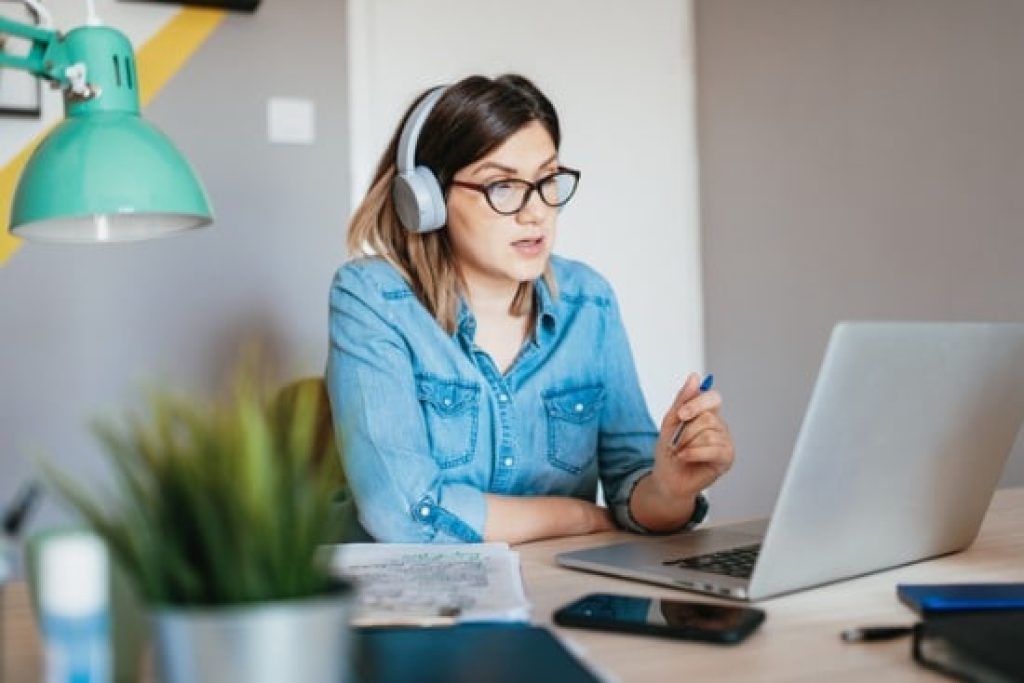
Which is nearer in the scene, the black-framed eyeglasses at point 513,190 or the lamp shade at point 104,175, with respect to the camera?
the lamp shade at point 104,175

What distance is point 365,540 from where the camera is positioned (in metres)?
1.39

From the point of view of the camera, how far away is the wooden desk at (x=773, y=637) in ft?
2.19

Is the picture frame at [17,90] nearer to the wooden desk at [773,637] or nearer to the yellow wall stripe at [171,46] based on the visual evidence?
the yellow wall stripe at [171,46]

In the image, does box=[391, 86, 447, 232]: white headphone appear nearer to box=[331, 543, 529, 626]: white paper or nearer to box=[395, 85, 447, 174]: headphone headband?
box=[395, 85, 447, 174]: headphone headband

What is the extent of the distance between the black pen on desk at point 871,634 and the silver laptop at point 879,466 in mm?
102

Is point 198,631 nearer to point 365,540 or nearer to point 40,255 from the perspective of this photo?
point 365,540

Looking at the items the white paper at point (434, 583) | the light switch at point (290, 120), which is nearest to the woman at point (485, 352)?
the white paper at point (434, 583)

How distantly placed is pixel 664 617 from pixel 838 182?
6.21 ft

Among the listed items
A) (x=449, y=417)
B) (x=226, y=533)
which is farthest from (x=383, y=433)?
(x=226, y=533)

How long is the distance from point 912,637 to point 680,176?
239 cm

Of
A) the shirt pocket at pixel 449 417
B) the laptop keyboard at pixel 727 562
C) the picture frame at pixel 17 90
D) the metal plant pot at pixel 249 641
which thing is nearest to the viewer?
the metal plant pot at pixel 249 641

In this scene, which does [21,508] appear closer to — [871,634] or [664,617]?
[664,617]

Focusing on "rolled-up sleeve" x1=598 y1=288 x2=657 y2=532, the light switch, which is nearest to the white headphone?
"rolled-up sleeve" x1=598 y1=288 x2=657 y2=532

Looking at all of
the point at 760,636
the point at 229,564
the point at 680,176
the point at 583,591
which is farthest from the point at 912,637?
the point at 680,176
